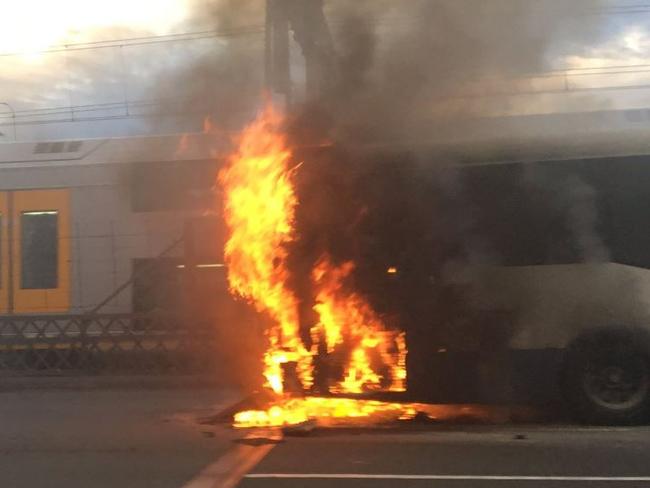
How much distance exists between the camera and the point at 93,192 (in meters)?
12.7

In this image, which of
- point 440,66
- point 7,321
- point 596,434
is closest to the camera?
point 596,434

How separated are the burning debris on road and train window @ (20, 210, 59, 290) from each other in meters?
5.32

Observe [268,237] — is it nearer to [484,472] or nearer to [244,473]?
[244,473]

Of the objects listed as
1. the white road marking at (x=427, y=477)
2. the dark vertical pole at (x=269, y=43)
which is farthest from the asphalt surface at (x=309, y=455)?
the dark vertical pole at (x=269, y=43)

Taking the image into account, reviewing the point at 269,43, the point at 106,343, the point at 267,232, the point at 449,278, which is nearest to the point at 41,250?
the point at 106,343

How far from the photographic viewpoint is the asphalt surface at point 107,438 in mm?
5551

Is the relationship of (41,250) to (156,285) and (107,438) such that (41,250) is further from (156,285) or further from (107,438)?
(107,438)

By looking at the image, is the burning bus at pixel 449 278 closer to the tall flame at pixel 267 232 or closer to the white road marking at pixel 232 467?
the tall flame at pixel 267 232

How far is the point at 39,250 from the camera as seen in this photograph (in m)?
12.8

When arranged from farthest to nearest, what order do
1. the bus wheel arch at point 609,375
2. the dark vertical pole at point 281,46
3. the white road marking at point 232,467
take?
1. the dark vertical pole at point 281,46
2. the bus wheel arch at point 609,375
3. the white road marking at point 232,467

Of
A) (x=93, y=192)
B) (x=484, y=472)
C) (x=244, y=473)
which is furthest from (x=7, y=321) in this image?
(x=484, y=472)

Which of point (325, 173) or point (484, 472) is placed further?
point (325, 173)

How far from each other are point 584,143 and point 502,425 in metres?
3.03

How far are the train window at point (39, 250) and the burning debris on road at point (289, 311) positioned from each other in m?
5.32
